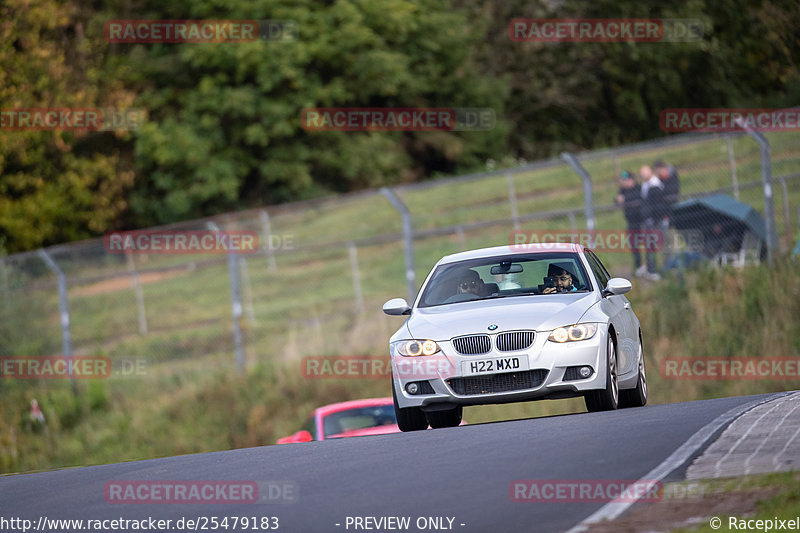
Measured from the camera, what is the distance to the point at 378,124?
47.2 metres

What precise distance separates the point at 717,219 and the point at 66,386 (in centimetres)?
1163

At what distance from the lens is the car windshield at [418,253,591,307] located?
12.2m

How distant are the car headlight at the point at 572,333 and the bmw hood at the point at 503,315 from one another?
0.04m

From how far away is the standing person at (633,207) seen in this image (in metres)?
21.0

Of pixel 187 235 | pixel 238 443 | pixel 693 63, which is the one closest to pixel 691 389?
pixel 238 443

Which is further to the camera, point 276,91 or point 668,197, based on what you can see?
point 276,91

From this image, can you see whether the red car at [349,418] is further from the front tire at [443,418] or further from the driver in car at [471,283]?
the driver in car at [471,283]

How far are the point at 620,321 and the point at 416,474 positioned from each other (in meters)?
4.18

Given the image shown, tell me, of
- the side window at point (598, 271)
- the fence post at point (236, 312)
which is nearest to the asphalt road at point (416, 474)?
the side window at point (598, 271)

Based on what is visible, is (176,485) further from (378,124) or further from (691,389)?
(378,124)

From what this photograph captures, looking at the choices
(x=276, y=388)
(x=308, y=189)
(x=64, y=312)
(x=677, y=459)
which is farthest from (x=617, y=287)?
(x=308, y=189)

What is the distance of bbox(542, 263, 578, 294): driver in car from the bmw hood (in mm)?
311

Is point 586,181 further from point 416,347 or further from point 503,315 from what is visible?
point 416,347

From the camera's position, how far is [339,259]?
35.7 metres
